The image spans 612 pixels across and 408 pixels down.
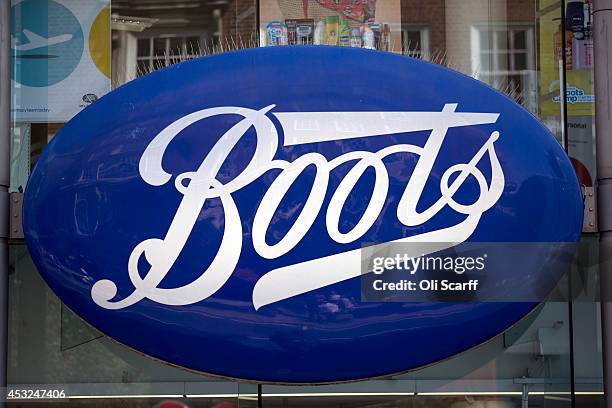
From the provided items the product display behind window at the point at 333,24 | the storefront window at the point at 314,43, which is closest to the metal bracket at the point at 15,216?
the storefront window at the point at 314,43

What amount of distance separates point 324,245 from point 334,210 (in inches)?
7.5

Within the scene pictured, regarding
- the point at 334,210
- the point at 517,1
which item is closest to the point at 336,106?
the point at 334,210

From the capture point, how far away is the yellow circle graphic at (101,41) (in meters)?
6.58

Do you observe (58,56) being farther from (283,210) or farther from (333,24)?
(283,210)

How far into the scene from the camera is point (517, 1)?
263 inches

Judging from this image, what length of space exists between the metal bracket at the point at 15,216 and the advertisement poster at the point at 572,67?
3.17 m

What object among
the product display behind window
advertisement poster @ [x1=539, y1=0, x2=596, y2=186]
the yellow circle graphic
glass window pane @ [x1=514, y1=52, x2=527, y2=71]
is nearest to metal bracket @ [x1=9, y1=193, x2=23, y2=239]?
the yellow circle graphic

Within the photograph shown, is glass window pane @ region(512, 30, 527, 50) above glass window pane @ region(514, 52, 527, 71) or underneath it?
above

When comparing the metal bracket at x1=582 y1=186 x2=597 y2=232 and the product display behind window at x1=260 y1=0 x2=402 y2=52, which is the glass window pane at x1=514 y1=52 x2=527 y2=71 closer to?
the product display behind window at x1=260 y1=0 x2=402 y2=52

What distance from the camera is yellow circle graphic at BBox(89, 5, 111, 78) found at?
6.58 metres

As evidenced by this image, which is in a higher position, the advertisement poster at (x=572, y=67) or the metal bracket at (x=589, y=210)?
the advertisement poster at (x=572, y=67)

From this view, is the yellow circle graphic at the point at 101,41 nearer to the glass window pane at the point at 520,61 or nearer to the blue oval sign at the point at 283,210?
the blue oval sign at the point at 283,210

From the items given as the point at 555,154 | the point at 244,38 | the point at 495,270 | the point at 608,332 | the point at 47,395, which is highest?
the point at 244,38

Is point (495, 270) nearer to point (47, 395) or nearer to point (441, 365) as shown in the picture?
point (441, 365)
